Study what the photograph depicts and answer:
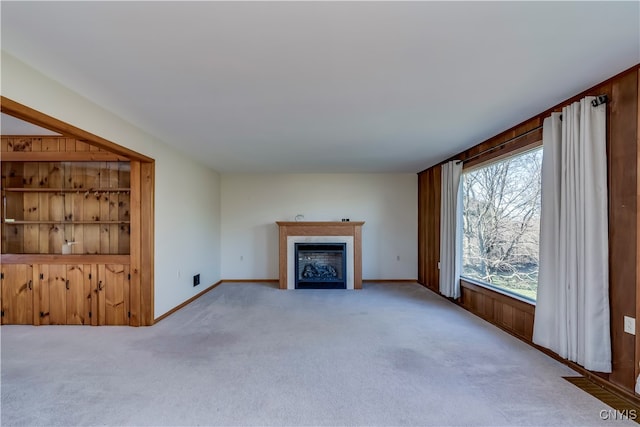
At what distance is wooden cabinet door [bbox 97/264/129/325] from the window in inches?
191

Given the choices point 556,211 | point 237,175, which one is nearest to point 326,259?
point 237,175

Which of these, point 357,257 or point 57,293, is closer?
point 57,293

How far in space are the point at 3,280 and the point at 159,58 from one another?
158 inches

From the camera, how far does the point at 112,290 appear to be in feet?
12.4

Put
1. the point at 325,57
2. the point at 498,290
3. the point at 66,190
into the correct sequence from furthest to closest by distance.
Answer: the point at 66,190 → the point at 498,290 → the point at 325,57

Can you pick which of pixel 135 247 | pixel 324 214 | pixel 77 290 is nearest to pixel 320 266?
pixel 324 214

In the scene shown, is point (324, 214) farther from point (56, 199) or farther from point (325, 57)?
point (325, 57)

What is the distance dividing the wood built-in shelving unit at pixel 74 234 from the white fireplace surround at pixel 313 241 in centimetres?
267

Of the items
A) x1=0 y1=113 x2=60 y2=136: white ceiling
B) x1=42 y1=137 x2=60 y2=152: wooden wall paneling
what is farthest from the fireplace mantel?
x1=0 y1=113 x2=60 y2=136: white ceiling

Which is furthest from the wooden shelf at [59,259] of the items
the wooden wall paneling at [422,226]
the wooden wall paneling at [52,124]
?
the wooden wall paneling at [422,226]

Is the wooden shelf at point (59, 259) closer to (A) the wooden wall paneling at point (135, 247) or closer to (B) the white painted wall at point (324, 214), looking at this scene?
(A) the wooden wall paneling at point (135, 247)

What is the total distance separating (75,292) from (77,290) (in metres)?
0.04

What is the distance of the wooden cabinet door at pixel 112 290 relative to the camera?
3756 millimetres

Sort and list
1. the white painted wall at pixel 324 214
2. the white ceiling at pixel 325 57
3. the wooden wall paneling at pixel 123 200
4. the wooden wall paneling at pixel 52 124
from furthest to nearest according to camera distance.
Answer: the white painted wall at pixel 324 214 → the wooden wall paneling at pixel 123 200 → the wooden wall paneling at pixel 52 124 → the white ceiling at pixel 325 57
